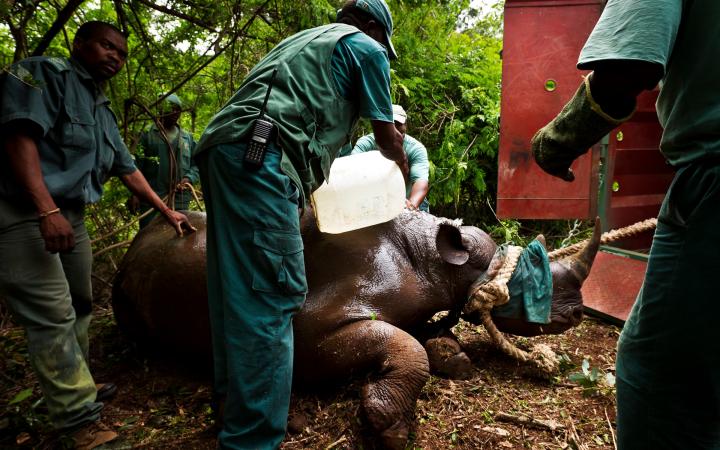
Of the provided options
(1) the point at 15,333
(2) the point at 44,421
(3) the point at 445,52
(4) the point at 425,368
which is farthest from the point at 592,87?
(3) the point at 445,52

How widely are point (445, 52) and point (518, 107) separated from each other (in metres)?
3.44

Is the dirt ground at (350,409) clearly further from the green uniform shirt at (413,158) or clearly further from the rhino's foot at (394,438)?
the green uniform shirt at (413,158)

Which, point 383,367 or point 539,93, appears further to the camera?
point 539,93

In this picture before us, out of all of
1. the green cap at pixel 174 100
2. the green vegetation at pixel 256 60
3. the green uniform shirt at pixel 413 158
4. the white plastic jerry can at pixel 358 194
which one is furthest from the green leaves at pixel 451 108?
the white plastic jerry can at pixel 358 194

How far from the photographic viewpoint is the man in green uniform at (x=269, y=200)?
84.3 inches

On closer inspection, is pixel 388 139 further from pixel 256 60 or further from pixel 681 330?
pixel 256 60

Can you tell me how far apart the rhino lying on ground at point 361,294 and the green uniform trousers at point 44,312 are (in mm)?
734

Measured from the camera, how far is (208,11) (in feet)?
13.6

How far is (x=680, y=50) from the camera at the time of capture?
4.10 feet

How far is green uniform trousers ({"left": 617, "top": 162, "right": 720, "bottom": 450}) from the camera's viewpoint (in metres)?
1.24

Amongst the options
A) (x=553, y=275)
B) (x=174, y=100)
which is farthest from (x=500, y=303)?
(x=174, y=100)

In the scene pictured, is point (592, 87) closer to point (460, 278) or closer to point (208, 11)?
point (460, 278)

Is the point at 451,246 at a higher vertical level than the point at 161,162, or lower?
lower

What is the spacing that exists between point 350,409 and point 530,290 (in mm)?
1499
